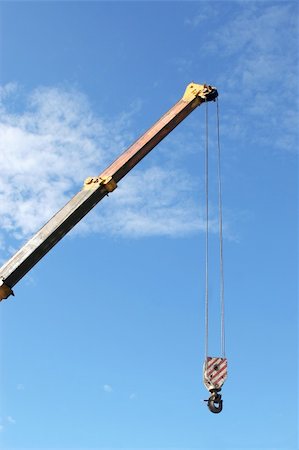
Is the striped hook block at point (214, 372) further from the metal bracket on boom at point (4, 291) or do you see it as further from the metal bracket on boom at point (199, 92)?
the metal bracket on boom at point (199, 92)

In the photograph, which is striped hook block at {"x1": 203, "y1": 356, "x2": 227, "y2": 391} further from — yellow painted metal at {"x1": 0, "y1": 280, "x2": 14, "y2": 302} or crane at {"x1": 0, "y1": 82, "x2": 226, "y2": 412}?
yellow painted metal at {"x1": 0, "y1": 280, "x2": 14, "y2": 302}

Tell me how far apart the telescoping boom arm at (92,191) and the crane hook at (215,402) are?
4.54m

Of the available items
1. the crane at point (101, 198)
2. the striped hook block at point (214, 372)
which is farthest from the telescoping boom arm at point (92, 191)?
the striped hook block at point (214, 372)

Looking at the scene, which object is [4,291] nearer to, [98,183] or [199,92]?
[98,183]

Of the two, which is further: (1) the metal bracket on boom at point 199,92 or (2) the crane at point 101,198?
(1) the metal bracket on boom at point 199,92

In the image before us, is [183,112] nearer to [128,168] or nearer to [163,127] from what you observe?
[163,127]

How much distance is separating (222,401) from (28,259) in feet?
16.0

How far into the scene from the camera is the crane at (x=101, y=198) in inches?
480

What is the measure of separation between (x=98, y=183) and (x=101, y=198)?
36 cm

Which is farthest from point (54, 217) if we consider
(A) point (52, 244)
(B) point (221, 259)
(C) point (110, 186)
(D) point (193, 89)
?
(D) point (193, 89)

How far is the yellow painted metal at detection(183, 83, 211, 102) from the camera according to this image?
49.4 ft

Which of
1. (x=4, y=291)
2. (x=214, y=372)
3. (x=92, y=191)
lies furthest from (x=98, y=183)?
(x=214, y=372)

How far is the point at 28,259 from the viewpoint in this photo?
12422 mm

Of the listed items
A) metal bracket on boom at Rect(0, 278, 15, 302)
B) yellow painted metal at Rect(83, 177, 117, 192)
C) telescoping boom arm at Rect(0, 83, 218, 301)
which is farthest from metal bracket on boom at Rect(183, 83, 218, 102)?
metal bracket on boom at Rect(0, 278, 15, 302)
